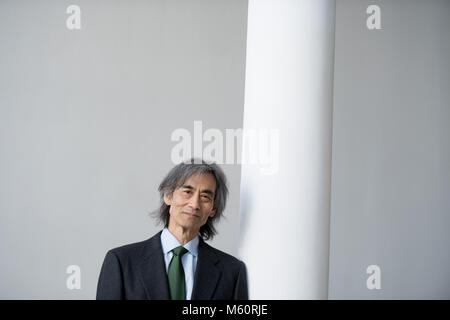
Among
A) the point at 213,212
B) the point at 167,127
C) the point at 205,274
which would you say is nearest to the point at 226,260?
the point at 205,274

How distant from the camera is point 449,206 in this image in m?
9.01

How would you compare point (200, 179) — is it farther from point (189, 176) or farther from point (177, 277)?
point (177, 277)

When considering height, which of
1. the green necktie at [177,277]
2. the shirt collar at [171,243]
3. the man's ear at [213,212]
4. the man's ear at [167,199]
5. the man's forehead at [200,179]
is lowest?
the green necktie at [177,277]

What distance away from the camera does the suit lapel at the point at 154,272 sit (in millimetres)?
3414

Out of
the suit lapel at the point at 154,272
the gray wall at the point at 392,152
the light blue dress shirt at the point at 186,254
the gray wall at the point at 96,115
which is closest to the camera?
the suit lapel at the point at 154,272

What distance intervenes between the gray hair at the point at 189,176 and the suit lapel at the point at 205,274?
17 centimetres

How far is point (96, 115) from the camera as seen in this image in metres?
8.98

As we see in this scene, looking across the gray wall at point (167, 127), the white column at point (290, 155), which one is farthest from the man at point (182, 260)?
the gray wall at point (167, 127)

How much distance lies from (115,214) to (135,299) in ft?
17.9

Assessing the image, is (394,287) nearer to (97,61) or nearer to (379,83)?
(379,83)

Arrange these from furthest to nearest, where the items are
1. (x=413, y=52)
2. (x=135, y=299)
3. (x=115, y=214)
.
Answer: (x=413, y=52), (x=115, y=214), (x=135, y=299)

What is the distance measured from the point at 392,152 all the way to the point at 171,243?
624cm

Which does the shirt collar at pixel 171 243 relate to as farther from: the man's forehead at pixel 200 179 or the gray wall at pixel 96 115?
the gray wall at pixel 96 115
